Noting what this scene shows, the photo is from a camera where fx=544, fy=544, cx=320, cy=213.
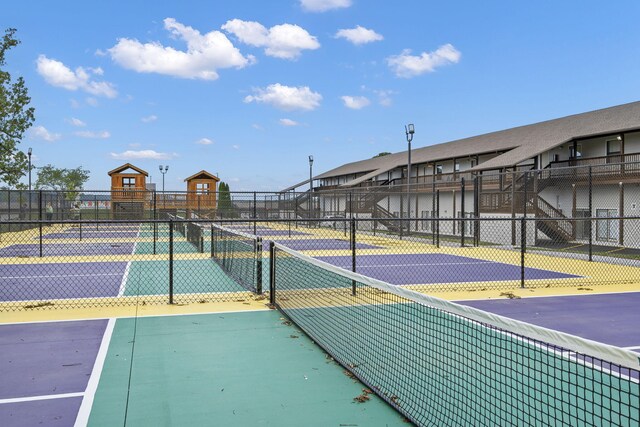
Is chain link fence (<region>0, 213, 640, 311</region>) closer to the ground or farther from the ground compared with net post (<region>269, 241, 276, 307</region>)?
closer to the ground

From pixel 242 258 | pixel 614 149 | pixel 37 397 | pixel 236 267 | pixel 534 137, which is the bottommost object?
pixel 37 397

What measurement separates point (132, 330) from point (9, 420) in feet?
10.4

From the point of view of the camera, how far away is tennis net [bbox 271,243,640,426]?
12.5 ft

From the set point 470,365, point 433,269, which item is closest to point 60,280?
point 433,269

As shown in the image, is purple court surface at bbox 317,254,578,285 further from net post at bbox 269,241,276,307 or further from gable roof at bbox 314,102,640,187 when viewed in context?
gable roof at bbox 314,102,640,187

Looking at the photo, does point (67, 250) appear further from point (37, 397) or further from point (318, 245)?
point (37, 397)

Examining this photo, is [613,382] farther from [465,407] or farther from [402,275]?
[402,275]

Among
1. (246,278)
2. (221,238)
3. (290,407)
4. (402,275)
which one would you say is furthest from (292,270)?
(290,407)

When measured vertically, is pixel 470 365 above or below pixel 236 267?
below

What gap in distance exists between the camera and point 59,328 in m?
7.94

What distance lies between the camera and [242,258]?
40.8ft

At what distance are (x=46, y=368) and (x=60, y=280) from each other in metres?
7.70

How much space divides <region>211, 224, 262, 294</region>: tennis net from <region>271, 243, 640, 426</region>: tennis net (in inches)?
33.8

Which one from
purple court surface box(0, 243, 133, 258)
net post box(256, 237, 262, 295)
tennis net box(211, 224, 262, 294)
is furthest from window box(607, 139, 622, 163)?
purple court surface box(0, 243, 133, 258)
